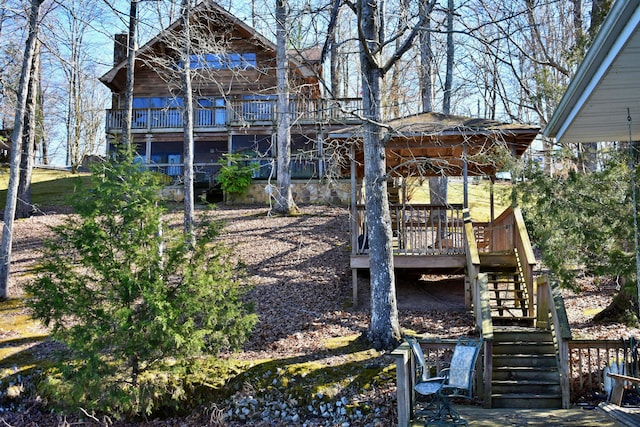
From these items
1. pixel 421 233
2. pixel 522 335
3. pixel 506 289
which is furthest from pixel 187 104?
pixel 522 335

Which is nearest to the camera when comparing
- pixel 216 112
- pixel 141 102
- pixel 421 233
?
pixel 421 233

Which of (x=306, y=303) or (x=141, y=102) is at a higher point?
(x=141, y=102)

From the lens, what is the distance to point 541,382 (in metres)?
7.96

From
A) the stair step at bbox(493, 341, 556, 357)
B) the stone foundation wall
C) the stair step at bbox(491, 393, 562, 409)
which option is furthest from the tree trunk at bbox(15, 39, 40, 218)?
the stair step at bbox(491, 393, 562, 409)

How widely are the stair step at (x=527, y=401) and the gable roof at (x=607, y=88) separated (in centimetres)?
352

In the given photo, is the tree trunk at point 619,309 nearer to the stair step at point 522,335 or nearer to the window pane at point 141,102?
the stair step at point 522,335

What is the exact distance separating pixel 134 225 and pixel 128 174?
73cm

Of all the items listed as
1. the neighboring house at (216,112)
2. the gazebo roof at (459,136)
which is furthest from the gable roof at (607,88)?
the neighboring house at (216,112)

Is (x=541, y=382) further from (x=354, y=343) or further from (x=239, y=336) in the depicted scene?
(x=239, y=336)

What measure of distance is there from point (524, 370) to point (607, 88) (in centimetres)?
460

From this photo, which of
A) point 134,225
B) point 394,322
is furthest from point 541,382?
point 134,225

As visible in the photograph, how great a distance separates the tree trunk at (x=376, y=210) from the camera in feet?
31.2

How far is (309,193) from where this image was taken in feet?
76.8

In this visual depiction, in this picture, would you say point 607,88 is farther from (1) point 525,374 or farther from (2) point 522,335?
(2) point 522,335
